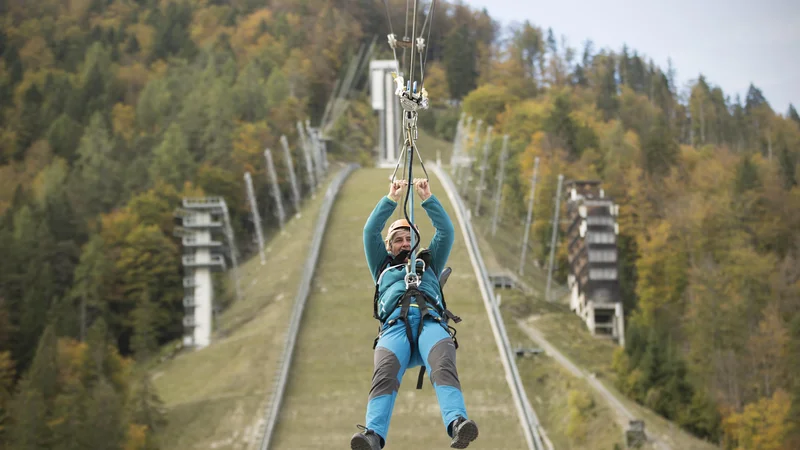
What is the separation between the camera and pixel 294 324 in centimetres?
3397

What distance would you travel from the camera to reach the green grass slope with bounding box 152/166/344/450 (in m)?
29.1

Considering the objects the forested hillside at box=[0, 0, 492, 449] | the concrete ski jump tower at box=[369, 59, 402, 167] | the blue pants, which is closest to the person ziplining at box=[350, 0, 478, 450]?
the blue pants

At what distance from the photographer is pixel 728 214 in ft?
156

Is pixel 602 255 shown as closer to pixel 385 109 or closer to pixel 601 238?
pixel 601 238

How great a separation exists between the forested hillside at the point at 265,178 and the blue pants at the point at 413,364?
22907mm

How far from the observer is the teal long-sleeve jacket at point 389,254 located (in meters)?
7.82

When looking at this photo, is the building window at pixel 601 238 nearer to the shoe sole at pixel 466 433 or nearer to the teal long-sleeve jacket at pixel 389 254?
the teal long-sleeve jacket at pixel 389 254

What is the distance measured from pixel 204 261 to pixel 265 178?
1513 centimetres

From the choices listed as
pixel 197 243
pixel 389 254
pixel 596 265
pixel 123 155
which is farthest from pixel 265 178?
pixel 389 254

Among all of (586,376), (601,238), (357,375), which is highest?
(601,238)

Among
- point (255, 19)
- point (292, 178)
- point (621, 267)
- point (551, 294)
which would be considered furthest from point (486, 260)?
point (255, 19)

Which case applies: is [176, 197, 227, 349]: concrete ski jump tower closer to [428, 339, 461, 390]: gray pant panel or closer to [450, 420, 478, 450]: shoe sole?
[428, 339, 461, 390]: gray pant panel

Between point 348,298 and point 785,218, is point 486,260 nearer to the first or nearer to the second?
point 348,298

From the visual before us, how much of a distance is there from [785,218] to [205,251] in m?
25.8
